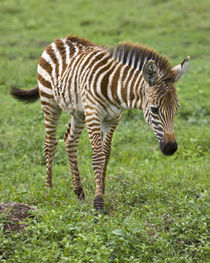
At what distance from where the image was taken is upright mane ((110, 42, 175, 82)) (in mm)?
5598

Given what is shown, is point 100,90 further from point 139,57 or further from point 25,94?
point 25,94

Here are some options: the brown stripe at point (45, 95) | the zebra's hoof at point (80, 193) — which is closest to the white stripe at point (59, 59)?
the brown stripe at point (45, 95)

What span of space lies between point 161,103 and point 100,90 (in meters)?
1.02

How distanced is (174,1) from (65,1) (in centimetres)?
556

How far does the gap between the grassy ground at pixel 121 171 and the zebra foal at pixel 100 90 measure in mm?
593

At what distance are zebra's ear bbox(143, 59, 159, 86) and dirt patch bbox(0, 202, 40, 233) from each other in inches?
84.3

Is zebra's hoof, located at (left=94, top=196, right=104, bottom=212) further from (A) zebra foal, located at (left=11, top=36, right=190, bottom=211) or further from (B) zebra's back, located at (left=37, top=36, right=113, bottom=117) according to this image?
(B) zebra's back, located at (left=37, top=36, right=113, bottom=117)

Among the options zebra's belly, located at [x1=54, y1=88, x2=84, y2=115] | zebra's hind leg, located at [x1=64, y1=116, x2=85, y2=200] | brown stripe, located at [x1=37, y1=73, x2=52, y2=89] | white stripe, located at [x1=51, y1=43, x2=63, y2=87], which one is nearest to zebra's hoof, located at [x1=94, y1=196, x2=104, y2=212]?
zebra's hind leg, located at [x1=64, y1=116, x2=85, y2=200]

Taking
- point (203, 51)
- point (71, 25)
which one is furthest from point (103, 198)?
point (71, 25)

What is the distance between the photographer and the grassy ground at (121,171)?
4.56m

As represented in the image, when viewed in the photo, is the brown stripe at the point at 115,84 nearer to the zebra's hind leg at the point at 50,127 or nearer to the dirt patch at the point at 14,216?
the zebra's hind leg at the point at 50,127

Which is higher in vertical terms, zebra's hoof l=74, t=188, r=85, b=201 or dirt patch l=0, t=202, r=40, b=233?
dirt patch l=0, t=202, r=40, b=233

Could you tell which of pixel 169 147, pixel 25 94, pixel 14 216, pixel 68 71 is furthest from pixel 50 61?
pixel 14 216

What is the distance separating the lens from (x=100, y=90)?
19.9ft
